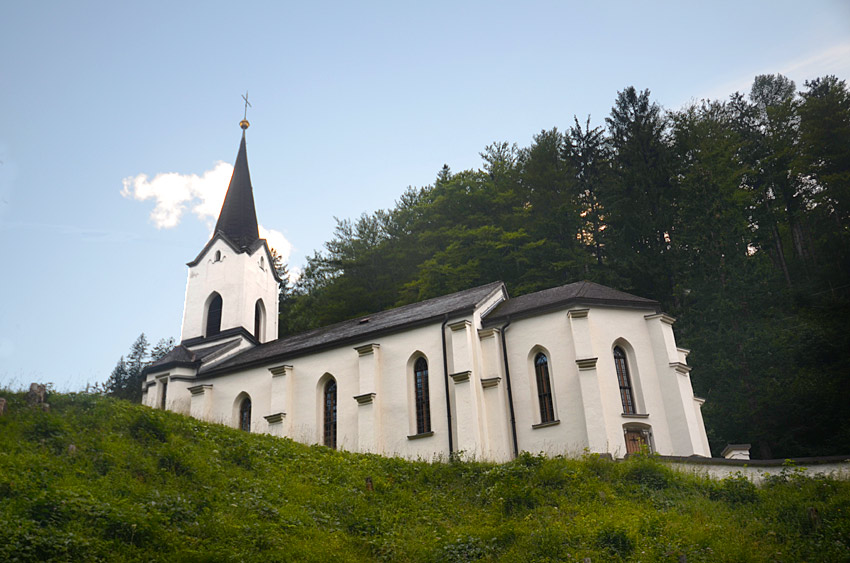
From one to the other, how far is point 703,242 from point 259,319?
23553 millimetres

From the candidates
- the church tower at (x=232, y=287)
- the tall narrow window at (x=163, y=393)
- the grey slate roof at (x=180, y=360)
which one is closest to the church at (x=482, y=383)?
the tall narrow window at (x=163, y=393)

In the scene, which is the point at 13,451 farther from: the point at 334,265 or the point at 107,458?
the point at 334,265

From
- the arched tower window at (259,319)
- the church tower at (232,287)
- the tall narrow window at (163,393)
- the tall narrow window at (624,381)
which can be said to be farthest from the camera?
the arched tower window at (259,319)

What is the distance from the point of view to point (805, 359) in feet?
95.7

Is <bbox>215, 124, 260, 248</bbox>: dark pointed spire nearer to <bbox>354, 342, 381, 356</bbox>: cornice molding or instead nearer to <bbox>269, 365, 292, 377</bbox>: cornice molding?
<bbox>269, 365, 292, 377</bbox>: cornice molding

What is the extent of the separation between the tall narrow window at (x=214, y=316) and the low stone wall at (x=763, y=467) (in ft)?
78.9

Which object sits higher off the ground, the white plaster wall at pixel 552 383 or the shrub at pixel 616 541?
the white plaster wall at pixel 552 383

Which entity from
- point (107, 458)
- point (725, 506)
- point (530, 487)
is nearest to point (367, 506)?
point (530, 487)

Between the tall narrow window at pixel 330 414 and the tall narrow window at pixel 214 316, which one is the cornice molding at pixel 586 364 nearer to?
the tall narrow window at pixel 330 414

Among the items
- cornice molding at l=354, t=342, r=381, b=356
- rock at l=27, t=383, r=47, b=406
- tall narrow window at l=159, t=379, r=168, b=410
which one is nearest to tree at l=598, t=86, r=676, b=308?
cornice molding at l=354, t=342, r=381, b=356

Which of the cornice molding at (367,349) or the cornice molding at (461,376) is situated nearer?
the cornice molding at (461,376)

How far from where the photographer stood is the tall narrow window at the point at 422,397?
24.3 m

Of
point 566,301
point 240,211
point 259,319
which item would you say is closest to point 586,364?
point 566,301

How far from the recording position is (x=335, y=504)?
14250 mm
